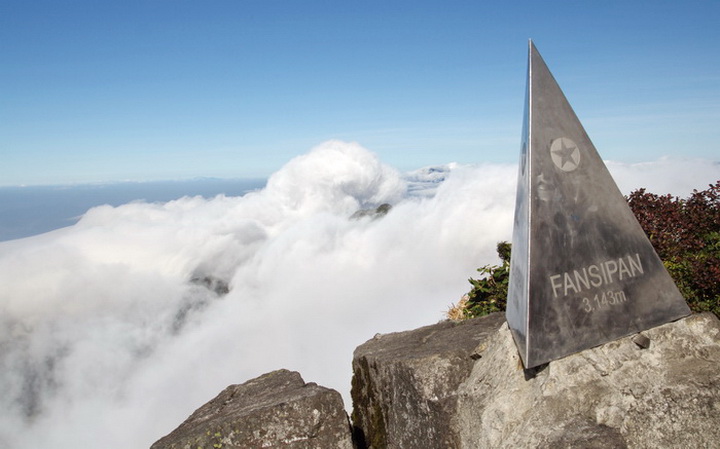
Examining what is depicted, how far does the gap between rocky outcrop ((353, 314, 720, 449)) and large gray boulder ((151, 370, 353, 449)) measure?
3.06ft

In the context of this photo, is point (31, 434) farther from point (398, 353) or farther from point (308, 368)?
point (398, 353)

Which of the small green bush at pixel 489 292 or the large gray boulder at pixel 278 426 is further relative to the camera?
the small green bush at pixel 489 292

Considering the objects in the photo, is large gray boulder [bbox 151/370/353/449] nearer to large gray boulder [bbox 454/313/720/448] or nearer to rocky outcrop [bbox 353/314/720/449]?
rocky outcrop [bbox 353/314/720/449]

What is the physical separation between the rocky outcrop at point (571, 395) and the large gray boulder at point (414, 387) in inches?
0.6

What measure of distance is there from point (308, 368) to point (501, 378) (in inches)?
4090

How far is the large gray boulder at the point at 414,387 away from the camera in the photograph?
5.60 metres

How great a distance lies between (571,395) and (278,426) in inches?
140

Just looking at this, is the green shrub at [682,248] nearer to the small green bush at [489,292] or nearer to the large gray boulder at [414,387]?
the small green bush at [489,292]

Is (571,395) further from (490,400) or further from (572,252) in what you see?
(572,252)

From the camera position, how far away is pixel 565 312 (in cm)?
479

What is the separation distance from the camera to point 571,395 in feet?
14.8

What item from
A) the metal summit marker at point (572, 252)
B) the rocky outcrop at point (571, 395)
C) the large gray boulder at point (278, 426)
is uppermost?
the metal summit marker at point (572, 252)

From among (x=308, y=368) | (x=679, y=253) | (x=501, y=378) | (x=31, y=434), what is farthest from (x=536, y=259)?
(x=31, y=434)

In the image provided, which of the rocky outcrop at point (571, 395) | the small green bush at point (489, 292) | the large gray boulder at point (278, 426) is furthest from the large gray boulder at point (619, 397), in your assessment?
the small green bush at point (489, 292)
